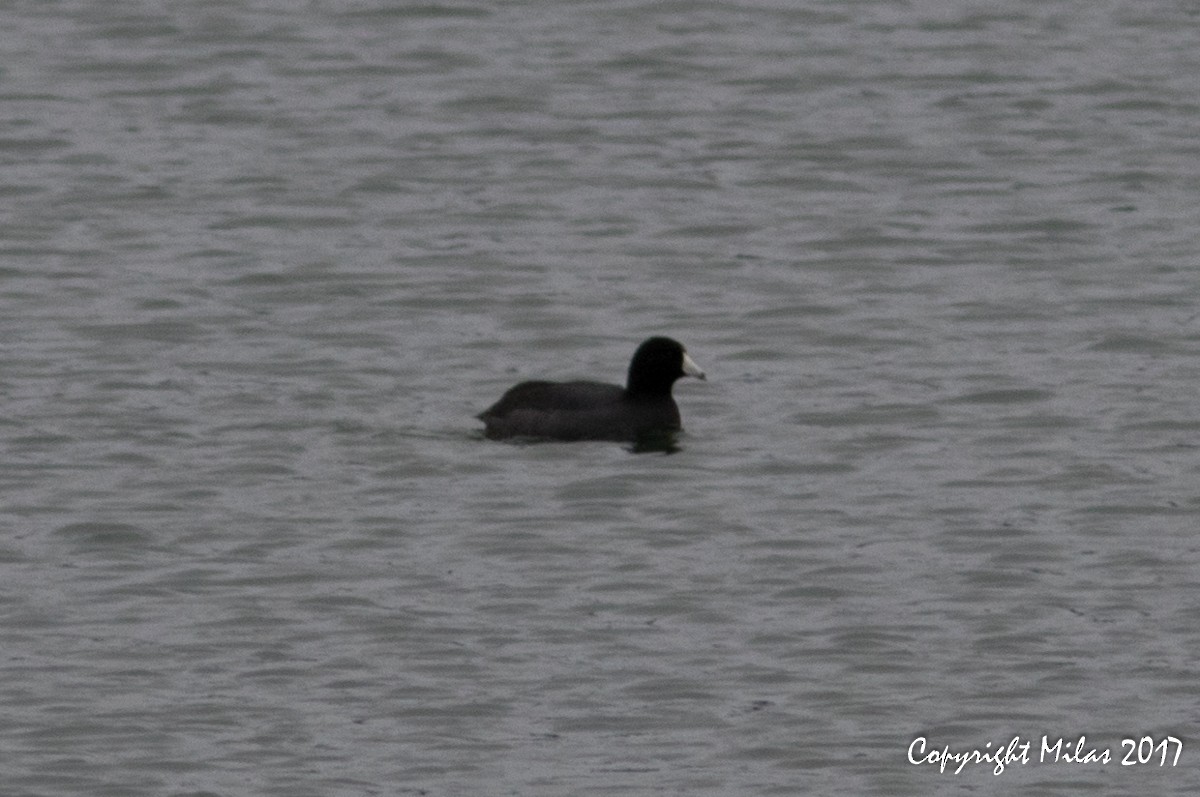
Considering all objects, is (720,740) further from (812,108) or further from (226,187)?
(812,108)

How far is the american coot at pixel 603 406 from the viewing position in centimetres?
1927

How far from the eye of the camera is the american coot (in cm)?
1927

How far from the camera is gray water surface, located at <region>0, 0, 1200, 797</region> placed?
45.8 ft

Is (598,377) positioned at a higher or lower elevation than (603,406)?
lower

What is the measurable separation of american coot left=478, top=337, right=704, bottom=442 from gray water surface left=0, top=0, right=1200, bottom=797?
18 cm

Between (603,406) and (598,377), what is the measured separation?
154 cm

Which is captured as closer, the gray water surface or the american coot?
the gray water surface

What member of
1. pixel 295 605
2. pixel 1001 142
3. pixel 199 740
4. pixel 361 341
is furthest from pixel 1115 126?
pixel 199 740

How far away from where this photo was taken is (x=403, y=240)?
2444cm

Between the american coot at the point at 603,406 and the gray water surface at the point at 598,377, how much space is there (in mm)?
175

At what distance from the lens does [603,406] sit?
64.2 feet

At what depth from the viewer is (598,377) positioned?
69.3 ft

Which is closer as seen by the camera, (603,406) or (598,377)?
(603,406)

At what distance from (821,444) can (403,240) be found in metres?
6.22
